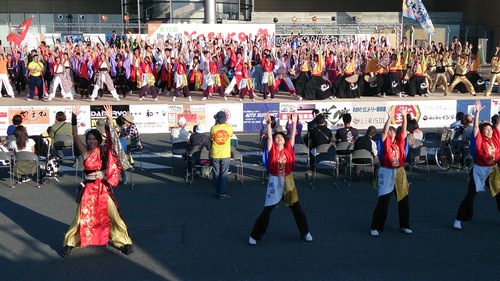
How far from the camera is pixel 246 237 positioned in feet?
25.4

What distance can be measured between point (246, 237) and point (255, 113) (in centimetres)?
944

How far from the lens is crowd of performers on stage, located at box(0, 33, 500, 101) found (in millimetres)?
18344

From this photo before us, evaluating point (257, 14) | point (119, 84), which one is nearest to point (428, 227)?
point (119, 84)

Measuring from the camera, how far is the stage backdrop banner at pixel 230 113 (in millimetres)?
16594

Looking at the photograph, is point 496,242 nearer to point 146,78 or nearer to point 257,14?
point 146,78

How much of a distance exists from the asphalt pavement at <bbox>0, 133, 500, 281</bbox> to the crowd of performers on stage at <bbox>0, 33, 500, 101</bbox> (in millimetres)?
7769

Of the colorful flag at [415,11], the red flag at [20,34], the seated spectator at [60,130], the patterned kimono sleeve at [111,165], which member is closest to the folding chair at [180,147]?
the seated spectator at [60,130]

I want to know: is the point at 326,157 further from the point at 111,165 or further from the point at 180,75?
the point at 180,75

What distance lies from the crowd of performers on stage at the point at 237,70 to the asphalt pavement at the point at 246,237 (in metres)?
7.77

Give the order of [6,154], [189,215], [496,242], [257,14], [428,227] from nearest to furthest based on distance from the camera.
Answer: [496,242] → [428,227] → [189,215] → [6,154] → [257,14]

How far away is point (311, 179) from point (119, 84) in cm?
1041

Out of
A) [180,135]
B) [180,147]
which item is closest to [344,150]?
[180,147]

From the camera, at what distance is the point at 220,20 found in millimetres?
28781

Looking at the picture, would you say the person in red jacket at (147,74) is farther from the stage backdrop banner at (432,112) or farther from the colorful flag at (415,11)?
the colorful flag at (415,11)
